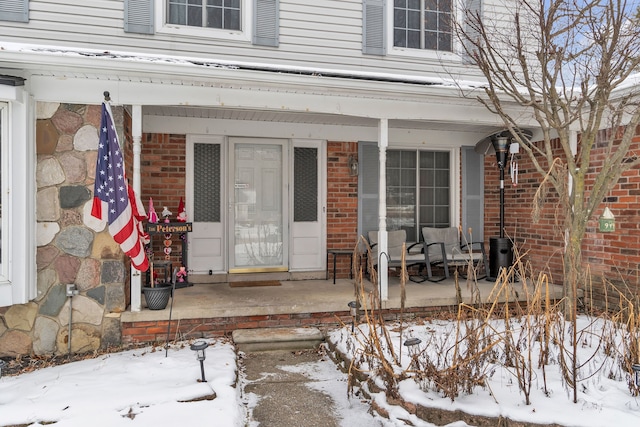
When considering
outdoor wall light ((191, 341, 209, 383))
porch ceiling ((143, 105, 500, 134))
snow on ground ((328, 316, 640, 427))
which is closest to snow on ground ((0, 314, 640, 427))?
snow on ground ((328, 316, 640, 427))

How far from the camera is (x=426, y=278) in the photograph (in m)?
6.76

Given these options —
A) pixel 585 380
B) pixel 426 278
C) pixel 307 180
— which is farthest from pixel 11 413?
pixel 426 278

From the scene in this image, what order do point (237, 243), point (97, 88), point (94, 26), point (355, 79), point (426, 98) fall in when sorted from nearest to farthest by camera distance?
point (97, 88), point (355, 79), point (426, 98), point (94, 26), point (237, 243)

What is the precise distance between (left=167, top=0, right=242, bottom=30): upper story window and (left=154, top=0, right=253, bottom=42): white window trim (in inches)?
3.0

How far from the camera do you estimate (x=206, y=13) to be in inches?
247

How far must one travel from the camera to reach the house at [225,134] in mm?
4340

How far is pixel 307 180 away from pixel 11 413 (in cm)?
458

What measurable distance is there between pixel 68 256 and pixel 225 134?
2709mm

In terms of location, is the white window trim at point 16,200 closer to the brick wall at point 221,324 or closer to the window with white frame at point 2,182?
the window with white frame at point 2,182

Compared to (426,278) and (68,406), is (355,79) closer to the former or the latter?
(426,278)

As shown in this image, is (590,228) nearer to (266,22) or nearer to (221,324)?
(221,324)

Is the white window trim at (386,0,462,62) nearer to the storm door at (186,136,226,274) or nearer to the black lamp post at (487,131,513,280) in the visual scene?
the black lamp post at (487,131,513,280)

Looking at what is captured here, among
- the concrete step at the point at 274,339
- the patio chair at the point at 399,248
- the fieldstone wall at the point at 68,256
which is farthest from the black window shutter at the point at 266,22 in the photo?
the concrete step at the point at 274,339

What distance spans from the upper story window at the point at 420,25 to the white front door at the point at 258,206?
242cm
